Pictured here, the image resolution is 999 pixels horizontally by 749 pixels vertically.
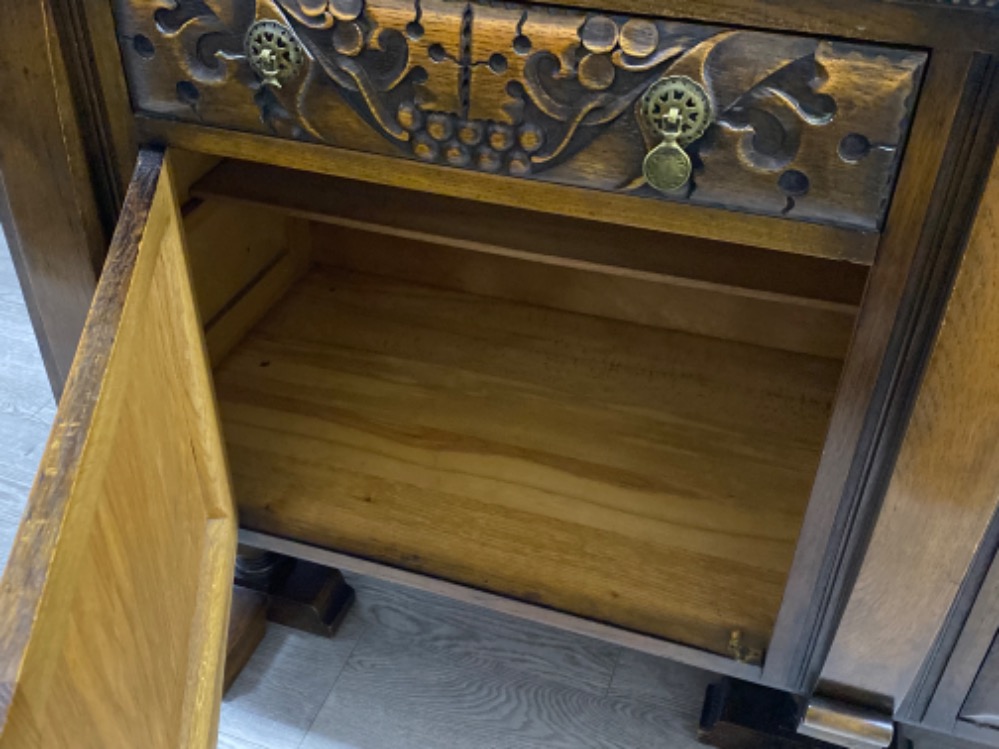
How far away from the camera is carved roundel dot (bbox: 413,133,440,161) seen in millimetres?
583

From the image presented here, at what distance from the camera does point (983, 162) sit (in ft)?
1.58

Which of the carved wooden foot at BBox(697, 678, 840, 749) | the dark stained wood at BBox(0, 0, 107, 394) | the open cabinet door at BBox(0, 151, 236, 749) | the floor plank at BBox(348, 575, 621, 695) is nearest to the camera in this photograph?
the open cabinet door at BBox(0, 151, 236, 749)

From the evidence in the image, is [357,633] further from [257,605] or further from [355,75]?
[355,75]

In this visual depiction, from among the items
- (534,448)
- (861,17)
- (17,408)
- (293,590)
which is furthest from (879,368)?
(17,408)

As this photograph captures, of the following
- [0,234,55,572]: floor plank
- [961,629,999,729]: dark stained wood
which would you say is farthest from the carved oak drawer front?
[0,234,55,572]: floor plank

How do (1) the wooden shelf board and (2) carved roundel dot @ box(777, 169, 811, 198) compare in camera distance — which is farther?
(1) the wooden shelf board

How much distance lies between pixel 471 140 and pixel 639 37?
116mm

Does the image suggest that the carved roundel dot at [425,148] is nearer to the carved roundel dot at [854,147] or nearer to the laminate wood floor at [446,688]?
the carved roundel dot at [854,147]

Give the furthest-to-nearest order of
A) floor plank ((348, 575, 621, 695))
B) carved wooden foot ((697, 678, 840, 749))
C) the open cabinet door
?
floor plank ((348, 575, 621, 695))
carved wooden foot ((697, 678, 840, 749))
the open cabinet door

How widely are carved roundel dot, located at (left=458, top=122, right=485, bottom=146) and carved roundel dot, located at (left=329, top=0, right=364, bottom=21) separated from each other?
85 mm

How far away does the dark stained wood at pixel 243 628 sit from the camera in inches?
37.9

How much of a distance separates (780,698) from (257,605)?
1.70 ft

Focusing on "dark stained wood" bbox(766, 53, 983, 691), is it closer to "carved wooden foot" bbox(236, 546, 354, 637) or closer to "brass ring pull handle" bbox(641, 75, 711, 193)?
"brass ring pull handle" bbox(641, 75, 711, 193)

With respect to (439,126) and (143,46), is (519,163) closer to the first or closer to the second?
(439,126)
